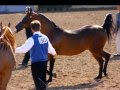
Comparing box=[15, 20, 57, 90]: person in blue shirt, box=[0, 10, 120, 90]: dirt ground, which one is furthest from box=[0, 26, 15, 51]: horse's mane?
box=[0, 10, 120, 90]: dirt ground

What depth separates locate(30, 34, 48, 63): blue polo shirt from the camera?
7.31 meters

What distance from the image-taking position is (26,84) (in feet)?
30.1

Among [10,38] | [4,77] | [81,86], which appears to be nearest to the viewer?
[4,77]

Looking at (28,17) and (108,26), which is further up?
(28,17)

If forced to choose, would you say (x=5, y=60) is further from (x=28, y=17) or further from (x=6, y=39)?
(x=28, y=17)

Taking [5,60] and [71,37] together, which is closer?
[5,60]

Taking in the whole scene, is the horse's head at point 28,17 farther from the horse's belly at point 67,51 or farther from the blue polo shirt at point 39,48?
the blue polo shirt at point 39,48

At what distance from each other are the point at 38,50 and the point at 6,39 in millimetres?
815

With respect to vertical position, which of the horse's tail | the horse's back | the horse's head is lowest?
the horse's back

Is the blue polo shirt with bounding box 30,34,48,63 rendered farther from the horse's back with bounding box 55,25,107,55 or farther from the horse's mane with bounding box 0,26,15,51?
the horse's back with bounding box 55,25,107,55

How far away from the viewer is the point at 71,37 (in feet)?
31.8

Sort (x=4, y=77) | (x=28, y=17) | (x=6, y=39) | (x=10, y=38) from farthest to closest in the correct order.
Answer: (x=28, y=17), (x=10, y=38), (x=6, y=39), (x=4, y=77)

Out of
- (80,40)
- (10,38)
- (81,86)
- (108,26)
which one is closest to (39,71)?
(10,38)
